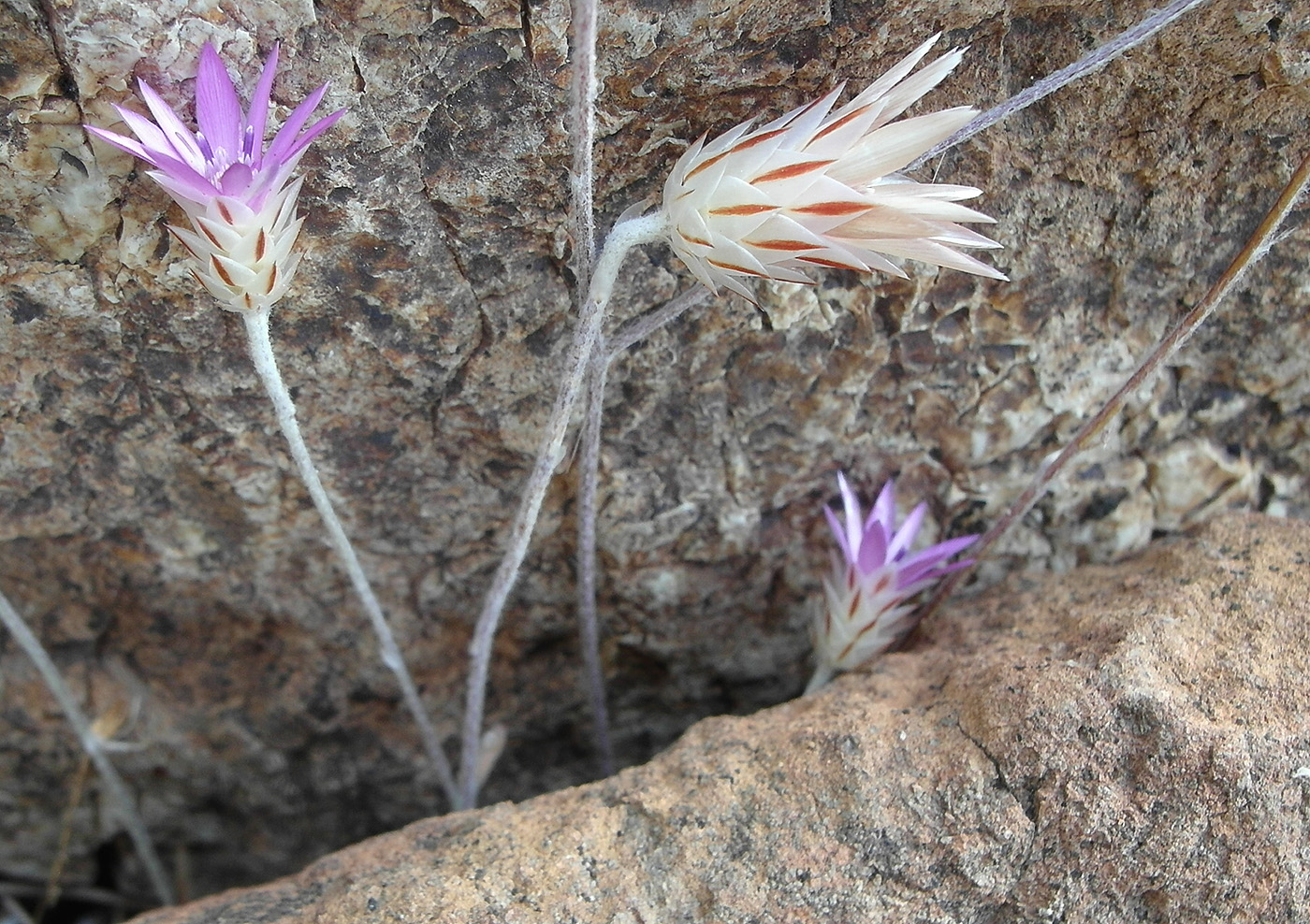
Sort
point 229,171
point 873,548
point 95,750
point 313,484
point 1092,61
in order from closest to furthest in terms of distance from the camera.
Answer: point 229,171 < point 1092,61 < point 313,484 < point 873,548 < point 95,750

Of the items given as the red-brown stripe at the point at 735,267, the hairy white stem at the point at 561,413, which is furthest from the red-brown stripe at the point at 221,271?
the red-brown stripe at the point at 735,267

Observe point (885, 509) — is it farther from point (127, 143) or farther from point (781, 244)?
point (127, 143)

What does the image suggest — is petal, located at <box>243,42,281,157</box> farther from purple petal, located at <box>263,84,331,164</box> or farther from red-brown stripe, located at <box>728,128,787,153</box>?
red-brown stripe, located at <box>728,128,787,153</box>

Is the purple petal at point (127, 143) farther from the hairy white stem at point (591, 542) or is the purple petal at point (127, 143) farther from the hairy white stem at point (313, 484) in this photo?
the hairy white stem at point (591, 542)

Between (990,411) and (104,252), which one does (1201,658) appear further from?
(104,252)

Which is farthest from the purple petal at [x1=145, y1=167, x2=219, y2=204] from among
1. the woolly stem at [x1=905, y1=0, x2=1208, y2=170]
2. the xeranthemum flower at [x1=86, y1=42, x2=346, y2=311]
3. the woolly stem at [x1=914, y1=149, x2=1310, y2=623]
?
the woolly stem at [x1=914, y1=149, x2=1310, y2=623]

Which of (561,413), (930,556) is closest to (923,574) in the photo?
(930,556)

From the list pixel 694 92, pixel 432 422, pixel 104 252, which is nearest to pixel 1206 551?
pixel 694 92
